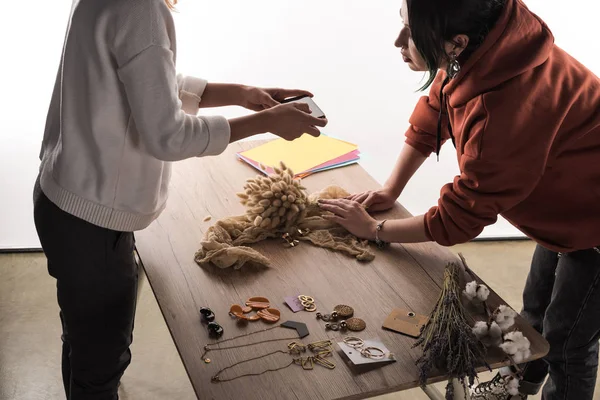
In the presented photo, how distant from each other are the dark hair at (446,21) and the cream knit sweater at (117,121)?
0.45 meters

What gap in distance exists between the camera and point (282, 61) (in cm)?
302

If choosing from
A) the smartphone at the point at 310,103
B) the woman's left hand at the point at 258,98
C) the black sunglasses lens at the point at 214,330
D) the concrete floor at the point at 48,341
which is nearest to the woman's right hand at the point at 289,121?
the smartphone at the point at 310,103

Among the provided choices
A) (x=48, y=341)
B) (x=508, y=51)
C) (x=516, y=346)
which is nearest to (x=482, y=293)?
(x=516, y=346)

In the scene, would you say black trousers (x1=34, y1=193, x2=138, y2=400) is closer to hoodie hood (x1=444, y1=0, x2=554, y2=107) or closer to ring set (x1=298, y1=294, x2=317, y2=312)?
ring set (x1=298, y1=294, x2=317, y2=312)

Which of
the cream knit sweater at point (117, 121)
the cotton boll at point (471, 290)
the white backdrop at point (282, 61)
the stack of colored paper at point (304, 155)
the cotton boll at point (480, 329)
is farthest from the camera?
the white backdrop at point (282, 61)

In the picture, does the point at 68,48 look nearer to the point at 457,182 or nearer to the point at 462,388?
the point at 457,182

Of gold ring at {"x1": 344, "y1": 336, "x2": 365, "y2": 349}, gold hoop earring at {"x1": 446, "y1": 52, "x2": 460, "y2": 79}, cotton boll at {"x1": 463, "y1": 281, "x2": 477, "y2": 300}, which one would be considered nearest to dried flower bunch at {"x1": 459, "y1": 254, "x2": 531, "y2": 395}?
cotton boll at {"x1": 463, "y1": 281, "x2": 477, "y2": 300}

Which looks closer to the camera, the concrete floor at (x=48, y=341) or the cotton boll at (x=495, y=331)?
the cotton boll at (x=495, y=331)

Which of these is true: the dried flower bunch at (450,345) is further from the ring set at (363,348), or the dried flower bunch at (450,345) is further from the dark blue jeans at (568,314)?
the dark blue jeans at (568,314)

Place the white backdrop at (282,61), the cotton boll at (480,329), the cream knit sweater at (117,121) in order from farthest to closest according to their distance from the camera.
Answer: the white backdrop at (282,61) → the cotton boll at (480,329) → the cream knit sweater at (117,121)

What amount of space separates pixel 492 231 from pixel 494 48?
185 cm

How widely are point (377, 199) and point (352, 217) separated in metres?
0.13

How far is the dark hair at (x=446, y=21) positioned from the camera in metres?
1.56

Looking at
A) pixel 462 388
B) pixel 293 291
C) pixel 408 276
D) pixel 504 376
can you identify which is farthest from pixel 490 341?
pixel 504 376
